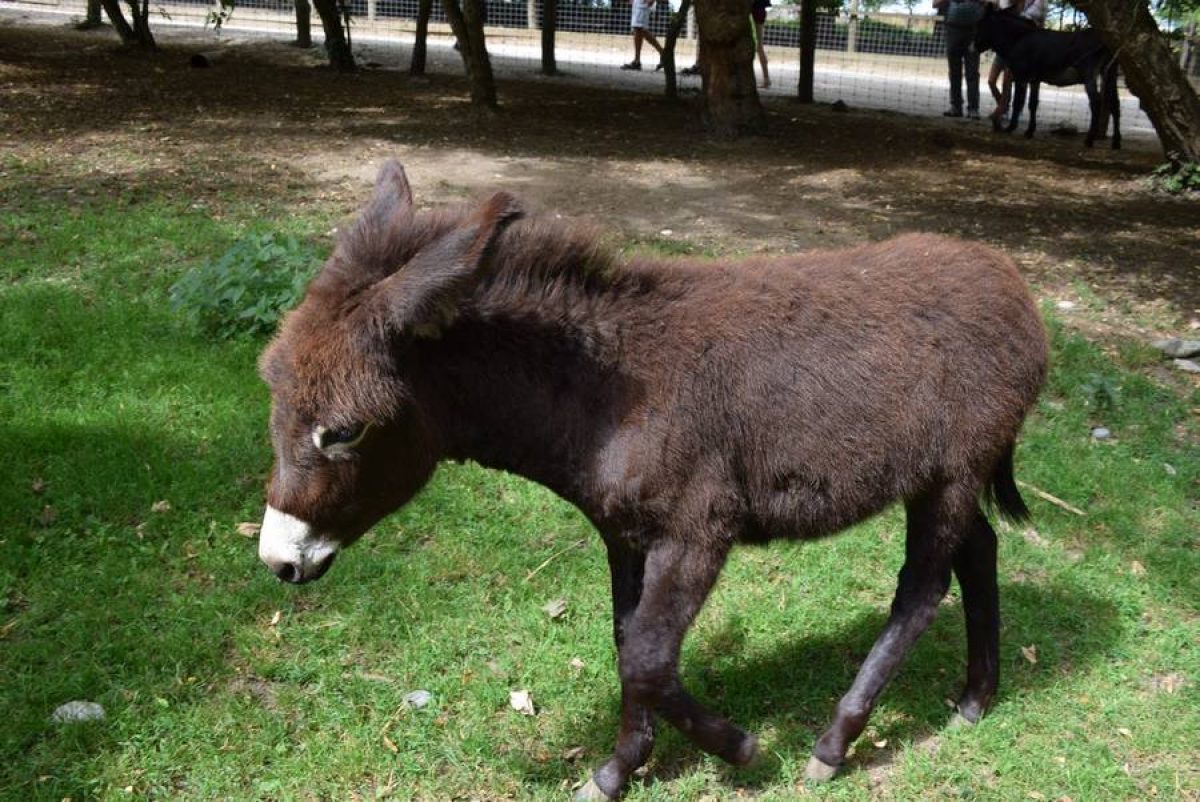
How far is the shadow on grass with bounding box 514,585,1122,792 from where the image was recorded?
3.68 meters

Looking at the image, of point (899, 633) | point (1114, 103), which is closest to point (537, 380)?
point (899, 633)

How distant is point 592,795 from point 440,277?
186cm

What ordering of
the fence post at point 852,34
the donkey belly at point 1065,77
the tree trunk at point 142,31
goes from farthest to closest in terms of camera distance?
the fence post at point 852,34 → the tree trunk at point 142,31 → the donkey belly at point 1065,77

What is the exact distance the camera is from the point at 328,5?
1684 cm

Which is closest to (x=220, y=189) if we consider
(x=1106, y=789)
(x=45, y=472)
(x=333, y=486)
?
(x=45, y=472)

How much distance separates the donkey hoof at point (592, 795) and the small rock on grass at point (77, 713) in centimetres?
169

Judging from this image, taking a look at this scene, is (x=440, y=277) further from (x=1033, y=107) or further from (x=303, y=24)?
(x=303, y=24)

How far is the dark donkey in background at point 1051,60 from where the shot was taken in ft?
45.5

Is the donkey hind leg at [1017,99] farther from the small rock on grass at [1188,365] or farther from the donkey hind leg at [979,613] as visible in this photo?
the donkey hind leg at [979,613]

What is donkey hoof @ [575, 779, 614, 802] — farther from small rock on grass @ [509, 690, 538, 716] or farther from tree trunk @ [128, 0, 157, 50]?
tree trunk @ [128, 0, 157, 50]

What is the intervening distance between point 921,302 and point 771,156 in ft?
29.6

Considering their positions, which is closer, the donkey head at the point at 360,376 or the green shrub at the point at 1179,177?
the donkey head at the point at 360,376

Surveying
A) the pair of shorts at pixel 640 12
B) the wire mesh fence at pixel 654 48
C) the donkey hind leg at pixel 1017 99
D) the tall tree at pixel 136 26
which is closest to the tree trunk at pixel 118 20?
the tall tree at pixel 136 26

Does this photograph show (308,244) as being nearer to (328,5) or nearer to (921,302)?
(921,302)
